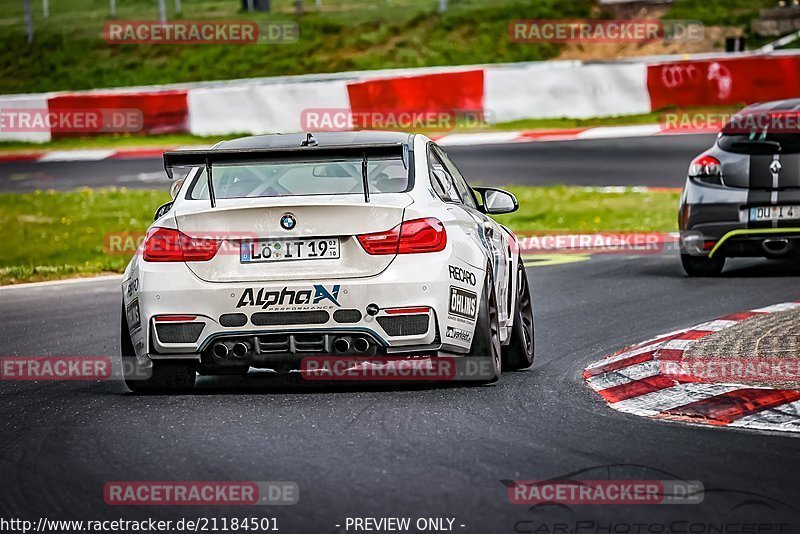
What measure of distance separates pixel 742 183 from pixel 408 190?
20.0 feet

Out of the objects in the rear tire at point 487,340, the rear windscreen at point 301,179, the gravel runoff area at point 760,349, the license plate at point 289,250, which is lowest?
the gravel runoff area at point 760,349

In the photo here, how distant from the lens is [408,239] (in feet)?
25.8

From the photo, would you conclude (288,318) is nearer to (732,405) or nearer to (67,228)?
(732,405)

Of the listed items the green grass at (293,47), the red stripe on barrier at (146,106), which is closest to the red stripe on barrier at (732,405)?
the red stripe on barrier at (146,106)

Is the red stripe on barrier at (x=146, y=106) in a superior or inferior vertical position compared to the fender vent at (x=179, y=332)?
inferior

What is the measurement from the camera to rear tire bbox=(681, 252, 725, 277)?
1407 cm

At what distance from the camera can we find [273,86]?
100 ft

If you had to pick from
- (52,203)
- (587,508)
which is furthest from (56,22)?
(587,508)

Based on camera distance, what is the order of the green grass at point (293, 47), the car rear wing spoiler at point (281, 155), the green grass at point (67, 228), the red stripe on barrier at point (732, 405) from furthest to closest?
1. the green grass at point (293, 47)
2. the green grass at point (67, 228)
3. the car rear wing spoiler at point (281, 155)
4. the red stripe on barrier at point (732, 405)

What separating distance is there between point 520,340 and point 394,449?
265 centimetres

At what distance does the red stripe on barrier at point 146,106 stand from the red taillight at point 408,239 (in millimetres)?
23837

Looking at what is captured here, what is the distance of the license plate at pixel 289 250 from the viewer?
783 centimetres

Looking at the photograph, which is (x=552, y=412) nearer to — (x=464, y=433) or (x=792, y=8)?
(x=464, y=433)

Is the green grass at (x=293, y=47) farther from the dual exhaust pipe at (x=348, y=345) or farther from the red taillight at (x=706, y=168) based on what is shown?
the dual exhaust pipe at (x=348, y=345)
